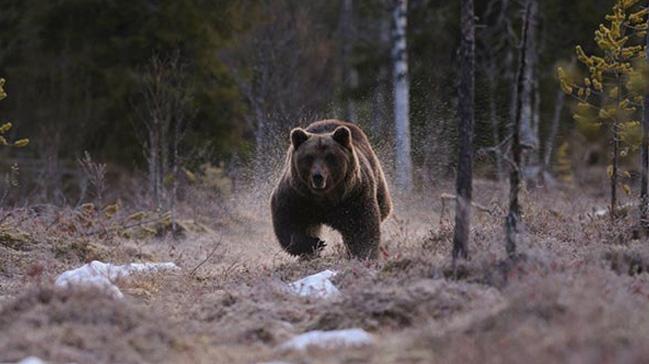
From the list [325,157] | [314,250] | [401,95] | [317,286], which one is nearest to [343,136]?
[325,157]

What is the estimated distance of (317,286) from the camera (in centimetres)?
947

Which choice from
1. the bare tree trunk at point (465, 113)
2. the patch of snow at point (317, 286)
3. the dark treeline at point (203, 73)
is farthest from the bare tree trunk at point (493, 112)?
the bare tree trunk at point (465, 113)

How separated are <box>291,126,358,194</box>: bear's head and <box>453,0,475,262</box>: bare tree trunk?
3095 mm

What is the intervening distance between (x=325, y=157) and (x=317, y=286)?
2.95 metres

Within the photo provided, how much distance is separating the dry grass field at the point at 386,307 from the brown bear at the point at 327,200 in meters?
0.44

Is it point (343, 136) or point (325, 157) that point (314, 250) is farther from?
point (343, 136)

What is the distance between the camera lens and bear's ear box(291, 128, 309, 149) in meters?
12.3

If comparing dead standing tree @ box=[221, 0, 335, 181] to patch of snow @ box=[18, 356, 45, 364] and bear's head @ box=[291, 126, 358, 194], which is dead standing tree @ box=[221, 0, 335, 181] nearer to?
bear's head @ box=[291, 126, 358, 194]

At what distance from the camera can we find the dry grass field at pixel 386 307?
21.5ft

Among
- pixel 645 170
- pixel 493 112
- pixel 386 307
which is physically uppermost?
pixel 386 307

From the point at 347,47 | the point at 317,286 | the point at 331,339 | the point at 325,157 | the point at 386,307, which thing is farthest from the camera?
the point at 347,47

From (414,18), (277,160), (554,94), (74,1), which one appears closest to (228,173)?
(277,160)

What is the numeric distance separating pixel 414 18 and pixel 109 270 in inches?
799

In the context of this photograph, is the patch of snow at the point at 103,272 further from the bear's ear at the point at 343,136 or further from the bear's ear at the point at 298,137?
the bear's ear at the point at 343,136
